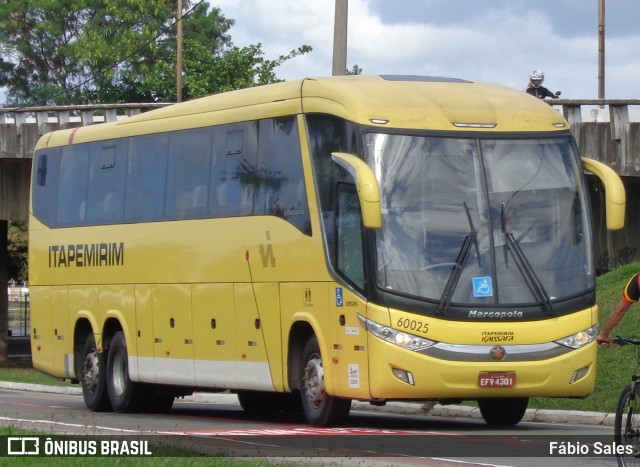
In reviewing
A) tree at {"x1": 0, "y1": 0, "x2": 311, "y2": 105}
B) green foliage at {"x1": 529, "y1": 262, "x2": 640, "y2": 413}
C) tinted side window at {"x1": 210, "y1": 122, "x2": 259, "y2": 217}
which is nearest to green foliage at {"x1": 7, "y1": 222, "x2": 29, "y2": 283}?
tree at {"x1": 0, "y1": 0, "x2": 311, "y2": 105}

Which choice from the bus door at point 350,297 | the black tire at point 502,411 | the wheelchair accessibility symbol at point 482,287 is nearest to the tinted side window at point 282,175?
the bus door at point 350,297

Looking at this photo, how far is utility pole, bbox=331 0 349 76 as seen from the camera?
23.7m

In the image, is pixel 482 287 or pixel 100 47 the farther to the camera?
pixel 100 47

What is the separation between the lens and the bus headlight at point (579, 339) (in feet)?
52.2

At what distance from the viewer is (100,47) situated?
7812 centimetres

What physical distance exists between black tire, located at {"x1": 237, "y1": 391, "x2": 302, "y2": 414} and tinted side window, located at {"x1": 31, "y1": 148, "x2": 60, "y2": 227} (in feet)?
15.1

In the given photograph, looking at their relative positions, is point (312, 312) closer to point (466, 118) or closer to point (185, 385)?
point (466, 118)

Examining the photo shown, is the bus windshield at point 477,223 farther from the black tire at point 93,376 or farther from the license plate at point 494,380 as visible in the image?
the black tire at point 93,376

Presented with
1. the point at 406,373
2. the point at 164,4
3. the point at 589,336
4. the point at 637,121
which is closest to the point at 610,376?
the point at 589,336

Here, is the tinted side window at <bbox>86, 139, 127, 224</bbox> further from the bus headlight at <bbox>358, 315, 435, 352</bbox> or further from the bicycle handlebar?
the bicycle handlebar

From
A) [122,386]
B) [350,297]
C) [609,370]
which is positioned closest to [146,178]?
[122,386]

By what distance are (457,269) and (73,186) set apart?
929 cm

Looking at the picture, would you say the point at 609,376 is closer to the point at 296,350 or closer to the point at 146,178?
the point at 296,350

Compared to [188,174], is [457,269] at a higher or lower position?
lower
